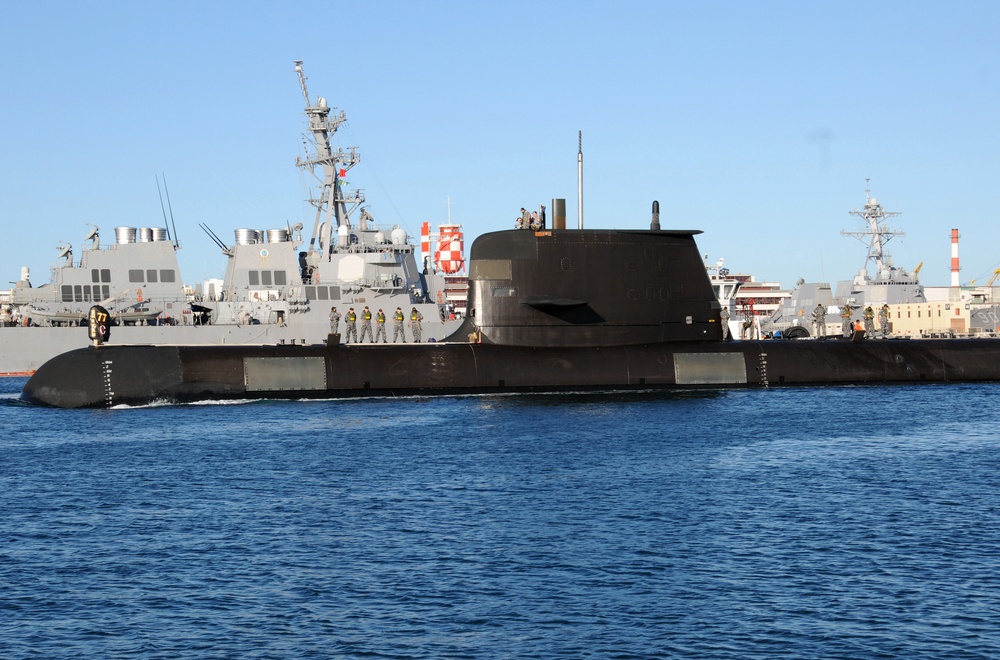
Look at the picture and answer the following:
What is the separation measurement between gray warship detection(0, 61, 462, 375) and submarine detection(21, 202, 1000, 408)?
24.4 metres

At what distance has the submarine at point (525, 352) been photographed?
27.8m

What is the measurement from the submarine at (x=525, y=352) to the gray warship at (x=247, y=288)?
24.4m

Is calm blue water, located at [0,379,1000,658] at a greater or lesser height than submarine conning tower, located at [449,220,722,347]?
lesser

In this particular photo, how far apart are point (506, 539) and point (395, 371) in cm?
1578

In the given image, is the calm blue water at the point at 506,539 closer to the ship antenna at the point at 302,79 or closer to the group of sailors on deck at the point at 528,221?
the group of sailors on deck at the point at 528,221

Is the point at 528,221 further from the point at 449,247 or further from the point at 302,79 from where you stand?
the point at 449,247

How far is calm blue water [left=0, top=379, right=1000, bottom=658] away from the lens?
10.1 meters

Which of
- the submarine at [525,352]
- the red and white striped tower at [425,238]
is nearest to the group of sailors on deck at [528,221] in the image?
the submarine at [525,352]

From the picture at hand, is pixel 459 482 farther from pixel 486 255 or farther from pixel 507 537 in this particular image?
pixel 486 255

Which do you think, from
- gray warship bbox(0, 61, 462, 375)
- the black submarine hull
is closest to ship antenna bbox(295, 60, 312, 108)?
gray warship bbox(0, 61, 462, 375)

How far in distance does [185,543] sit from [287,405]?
49.5 ft

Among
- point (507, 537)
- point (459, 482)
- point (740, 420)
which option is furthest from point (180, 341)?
point (507, 537)

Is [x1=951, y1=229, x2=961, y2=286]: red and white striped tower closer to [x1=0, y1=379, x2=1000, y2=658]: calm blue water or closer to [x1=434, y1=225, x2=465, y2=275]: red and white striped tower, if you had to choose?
[x1=434, y1=225, x2=465, y2=275]: red and white striped tower

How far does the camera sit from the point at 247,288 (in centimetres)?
5562
